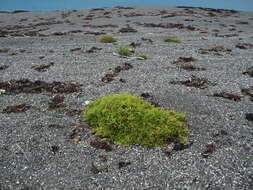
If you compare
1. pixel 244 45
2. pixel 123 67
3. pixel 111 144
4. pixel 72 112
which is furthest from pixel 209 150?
pixel 244 45

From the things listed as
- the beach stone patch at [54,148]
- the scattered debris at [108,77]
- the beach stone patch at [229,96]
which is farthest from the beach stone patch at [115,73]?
the beach stone patch at [54,148]

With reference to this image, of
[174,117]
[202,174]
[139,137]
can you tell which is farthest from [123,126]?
[202,174]

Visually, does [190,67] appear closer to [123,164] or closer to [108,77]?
[108,77]

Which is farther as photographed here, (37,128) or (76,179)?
(37,128)

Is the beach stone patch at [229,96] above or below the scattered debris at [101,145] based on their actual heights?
above

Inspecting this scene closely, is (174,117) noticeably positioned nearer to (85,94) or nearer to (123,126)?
(123,126)

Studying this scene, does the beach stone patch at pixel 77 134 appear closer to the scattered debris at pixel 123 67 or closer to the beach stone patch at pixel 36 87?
the beach stone patch at pixel 36 87
